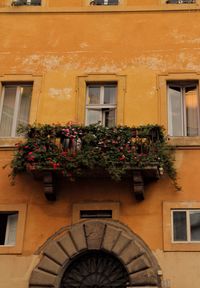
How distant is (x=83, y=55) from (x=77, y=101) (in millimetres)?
1258

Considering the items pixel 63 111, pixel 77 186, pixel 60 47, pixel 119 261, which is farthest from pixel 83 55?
pixel 119 261

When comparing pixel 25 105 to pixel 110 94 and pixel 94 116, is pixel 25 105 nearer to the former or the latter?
pixel 94 116

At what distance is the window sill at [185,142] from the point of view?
12.3 m

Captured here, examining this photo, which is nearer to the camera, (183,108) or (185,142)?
(185,142)

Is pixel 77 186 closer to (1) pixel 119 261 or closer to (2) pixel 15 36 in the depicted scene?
(1) pixel 119 261

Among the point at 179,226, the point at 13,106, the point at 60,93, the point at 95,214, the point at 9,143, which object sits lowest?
the point at 179,226

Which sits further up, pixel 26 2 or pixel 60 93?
pixel 26 2

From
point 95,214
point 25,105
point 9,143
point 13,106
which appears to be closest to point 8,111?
point 13,106

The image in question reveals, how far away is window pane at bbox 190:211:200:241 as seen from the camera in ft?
37.9

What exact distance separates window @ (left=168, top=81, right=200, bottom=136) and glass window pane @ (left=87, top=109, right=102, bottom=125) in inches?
63.1

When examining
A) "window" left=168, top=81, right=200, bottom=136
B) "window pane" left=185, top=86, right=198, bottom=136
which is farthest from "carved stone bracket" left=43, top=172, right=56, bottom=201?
"window pane" left=185, top=86, right=198, bottom=136

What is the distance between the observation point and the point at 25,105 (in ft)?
44.2

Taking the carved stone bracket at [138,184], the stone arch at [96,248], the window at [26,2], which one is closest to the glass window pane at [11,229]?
the stone arch at [96,248]

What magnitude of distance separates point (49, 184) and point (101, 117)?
2230 millimetres
